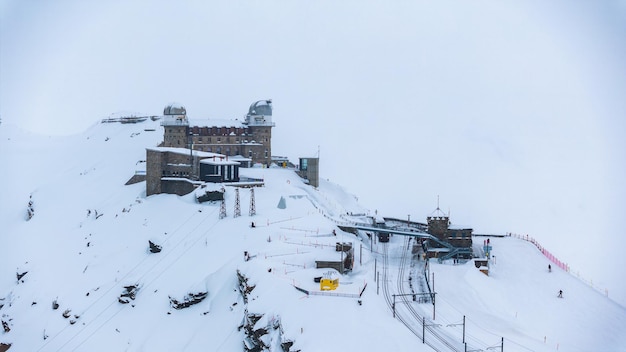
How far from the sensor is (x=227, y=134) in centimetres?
10594

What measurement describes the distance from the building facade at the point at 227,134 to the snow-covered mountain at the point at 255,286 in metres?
8.54

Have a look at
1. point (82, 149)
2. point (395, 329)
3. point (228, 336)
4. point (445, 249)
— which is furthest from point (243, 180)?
point (82, 149)

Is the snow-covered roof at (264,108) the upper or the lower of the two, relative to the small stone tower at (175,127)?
upper

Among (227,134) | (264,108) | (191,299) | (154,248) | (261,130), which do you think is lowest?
(191,299)

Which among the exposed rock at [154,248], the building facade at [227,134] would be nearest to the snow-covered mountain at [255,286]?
the exposed rock at [154,248]

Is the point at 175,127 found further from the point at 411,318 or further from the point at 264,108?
the point at 411,318

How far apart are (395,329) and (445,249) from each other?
25848 millimetres

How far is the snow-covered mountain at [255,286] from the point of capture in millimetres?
52156

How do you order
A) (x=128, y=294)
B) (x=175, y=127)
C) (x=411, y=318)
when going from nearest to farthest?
(x=411, y=318) < (x=128, y=294) < (x=175, y=127)

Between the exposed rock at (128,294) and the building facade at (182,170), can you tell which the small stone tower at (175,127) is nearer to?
the building facade at (182,170)

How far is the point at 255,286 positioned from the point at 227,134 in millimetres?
52722

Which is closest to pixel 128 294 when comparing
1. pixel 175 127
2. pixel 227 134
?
pixel 175 127

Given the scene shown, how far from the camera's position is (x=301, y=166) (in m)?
101

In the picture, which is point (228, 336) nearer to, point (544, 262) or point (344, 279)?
point (344, 279)
